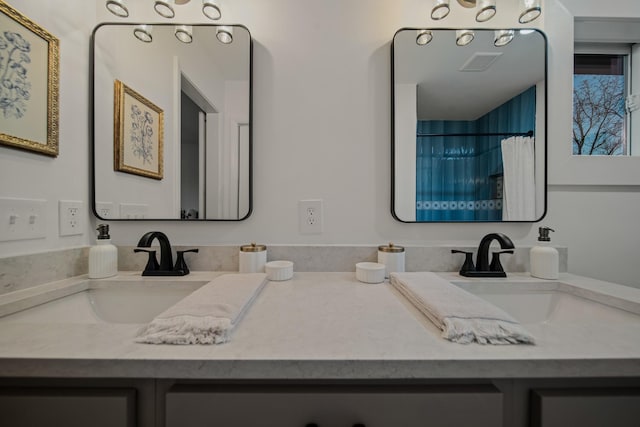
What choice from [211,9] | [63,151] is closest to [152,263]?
[63,151]

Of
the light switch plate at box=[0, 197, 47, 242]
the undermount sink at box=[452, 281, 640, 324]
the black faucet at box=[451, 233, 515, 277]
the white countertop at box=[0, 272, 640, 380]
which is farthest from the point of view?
the black faucet at box=[451, 233, 515, 277]

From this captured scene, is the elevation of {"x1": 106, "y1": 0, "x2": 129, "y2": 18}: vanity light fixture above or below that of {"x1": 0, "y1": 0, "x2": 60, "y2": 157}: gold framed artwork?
above

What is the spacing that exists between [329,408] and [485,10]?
54.3 inches

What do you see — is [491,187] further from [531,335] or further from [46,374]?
[46,374]

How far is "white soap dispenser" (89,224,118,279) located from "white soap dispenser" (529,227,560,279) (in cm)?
154

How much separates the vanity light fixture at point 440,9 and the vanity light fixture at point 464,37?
87 mm

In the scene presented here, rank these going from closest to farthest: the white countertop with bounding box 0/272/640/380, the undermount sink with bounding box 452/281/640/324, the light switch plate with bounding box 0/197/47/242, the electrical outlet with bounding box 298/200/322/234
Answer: the white countertop with bounding box 0/272/640/380, the light switch plate with bounding box 0/197/47/242, the undermount sink with bounding box 452/281/640/324, the electrical outlet with bounding box 298/200/322/234

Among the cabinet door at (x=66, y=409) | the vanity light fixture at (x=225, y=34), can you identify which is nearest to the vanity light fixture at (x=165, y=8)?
the vanity light fixture at (x=225, y=34)

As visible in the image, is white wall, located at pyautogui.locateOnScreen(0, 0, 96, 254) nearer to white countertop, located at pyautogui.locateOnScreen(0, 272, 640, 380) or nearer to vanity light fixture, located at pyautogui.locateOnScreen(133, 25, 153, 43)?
vanity light fixture, located at pyautogui.locateOnScreen(133, 25, 153, 43)

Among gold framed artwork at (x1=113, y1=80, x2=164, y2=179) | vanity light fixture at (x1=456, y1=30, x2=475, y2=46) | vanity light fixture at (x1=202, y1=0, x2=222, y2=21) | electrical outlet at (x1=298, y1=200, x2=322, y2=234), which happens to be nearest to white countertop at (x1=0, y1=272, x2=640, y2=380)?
electrical outlet at (x1=298, y1=200, x2=322, y2=234)

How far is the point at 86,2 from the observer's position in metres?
0.99

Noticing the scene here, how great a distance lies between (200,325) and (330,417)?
291 millimetres

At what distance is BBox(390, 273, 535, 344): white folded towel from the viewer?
19.0 inches

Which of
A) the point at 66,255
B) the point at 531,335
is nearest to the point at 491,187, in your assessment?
the point at 531,335
